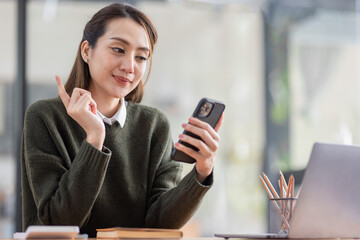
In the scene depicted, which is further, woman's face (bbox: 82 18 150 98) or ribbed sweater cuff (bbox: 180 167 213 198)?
woman's face (bbox: 82 18 150 98)

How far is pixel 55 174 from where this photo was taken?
160 centimetres

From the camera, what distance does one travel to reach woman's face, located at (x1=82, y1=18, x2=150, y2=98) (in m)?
1.76

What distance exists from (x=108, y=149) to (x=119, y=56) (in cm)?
39

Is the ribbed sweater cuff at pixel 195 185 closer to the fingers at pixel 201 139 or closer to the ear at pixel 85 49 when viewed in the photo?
the fingers at pixel 201 139

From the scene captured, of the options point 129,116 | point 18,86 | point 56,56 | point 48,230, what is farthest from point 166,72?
point 48,230

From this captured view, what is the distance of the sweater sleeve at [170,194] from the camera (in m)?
1.59

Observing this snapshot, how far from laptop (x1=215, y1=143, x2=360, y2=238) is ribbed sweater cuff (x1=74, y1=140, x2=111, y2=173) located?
37cm

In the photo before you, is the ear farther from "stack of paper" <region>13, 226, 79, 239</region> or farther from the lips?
"stack of paper" <region>13, 226, 79, 239</region>

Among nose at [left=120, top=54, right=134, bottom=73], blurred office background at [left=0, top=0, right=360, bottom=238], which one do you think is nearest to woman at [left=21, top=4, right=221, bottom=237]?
nose at [left=120, top=54, right=134, bottom=73]

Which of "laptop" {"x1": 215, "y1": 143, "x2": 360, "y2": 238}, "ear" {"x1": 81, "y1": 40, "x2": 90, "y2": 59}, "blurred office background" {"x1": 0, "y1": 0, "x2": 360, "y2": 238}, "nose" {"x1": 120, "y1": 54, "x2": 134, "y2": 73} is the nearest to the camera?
"laptop" {"x1": 215, "y1": 143, "x2": 360, "y2": 238}

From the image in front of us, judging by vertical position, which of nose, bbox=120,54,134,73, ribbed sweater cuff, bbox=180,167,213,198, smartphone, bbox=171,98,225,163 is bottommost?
ribbed sweater cuff, bbox=180,167,213,198

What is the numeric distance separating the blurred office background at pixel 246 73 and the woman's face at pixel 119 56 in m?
2.17

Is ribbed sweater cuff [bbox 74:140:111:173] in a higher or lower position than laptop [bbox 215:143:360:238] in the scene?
higher

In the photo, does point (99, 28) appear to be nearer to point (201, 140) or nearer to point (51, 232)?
point (201, 140)
